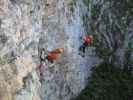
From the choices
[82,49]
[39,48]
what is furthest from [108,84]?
[39,48]

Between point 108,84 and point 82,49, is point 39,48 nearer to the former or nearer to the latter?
point 82,49

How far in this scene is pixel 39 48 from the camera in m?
6.51

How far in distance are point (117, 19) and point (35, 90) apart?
4258 mm

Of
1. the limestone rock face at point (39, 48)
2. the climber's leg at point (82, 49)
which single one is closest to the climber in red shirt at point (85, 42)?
the climber's leg at point (82, 49)

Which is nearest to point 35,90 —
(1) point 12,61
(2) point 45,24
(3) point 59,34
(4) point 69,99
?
(1) point 12,61

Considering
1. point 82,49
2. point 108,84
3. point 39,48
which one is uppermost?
point 39,48

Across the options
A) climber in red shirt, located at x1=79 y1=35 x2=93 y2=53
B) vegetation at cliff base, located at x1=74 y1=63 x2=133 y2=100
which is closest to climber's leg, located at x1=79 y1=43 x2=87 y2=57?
climber in red shirt, located at x1=79 y1=35 x2=93 y2=53

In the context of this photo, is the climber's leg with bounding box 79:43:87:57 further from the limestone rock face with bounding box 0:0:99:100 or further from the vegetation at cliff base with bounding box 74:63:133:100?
the vegetation at cliff base with bounding box 74:63:133:100

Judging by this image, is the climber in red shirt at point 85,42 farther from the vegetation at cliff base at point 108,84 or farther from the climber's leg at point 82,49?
the vegetation at cliff base at point 108,84

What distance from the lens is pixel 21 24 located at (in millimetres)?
5227

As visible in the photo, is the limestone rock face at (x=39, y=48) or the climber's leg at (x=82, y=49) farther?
the climber's leg at (x=82, y=49)

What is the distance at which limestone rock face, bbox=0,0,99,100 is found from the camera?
4.85m

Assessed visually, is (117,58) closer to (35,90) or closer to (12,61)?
(35,90)

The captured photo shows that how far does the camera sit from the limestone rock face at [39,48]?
A: 4.85m
